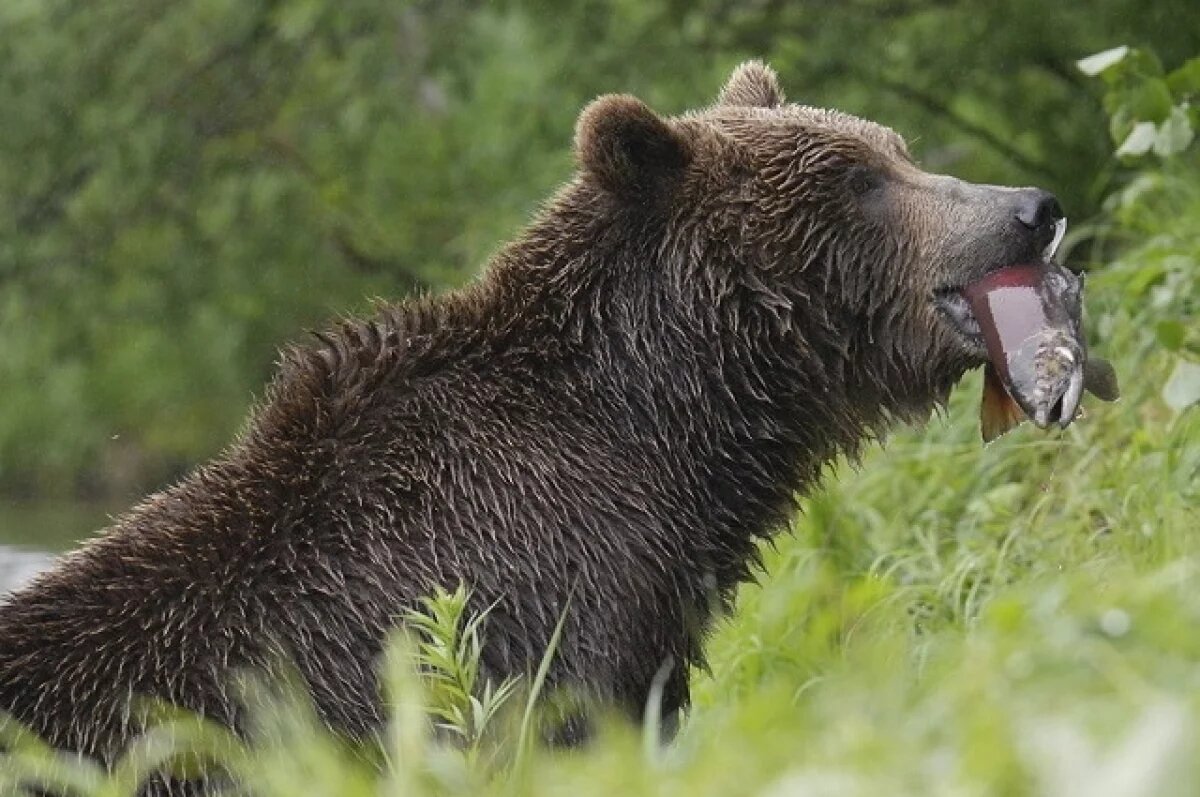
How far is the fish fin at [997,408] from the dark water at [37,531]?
412 centimetres

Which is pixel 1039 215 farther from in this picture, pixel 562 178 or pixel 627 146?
pixel 562 178

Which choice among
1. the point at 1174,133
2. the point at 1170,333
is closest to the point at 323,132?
the point at 1174,133

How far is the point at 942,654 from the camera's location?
427 cm

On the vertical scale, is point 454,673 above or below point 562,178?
above

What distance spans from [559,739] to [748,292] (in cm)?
128

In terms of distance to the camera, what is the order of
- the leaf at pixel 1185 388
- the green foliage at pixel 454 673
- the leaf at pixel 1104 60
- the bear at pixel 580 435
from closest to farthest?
the green foliage at pixel 454 673 < the bear at pixel 580 435 < the leaf at pixel 1185 388 < the leaf at pixel 1104 60

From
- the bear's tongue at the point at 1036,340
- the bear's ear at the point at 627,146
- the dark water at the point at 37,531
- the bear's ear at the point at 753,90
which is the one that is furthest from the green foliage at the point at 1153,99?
the dark water at the point at 37,531

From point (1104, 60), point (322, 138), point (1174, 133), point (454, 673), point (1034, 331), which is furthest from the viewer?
point (322, 138)

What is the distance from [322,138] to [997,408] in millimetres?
10330

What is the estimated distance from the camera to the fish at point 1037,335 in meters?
4.79

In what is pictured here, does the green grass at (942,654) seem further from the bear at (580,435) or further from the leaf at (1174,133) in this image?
the leaf at (1174,133)

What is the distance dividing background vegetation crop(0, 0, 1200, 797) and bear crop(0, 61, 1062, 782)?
0.56 ft

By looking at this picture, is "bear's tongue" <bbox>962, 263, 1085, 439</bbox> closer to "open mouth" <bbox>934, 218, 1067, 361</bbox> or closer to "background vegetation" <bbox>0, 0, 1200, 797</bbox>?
"open mouth" <bbox>934, 218, 1067, 361</bbox>

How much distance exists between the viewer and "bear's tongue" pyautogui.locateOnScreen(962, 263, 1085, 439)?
4785 mm
